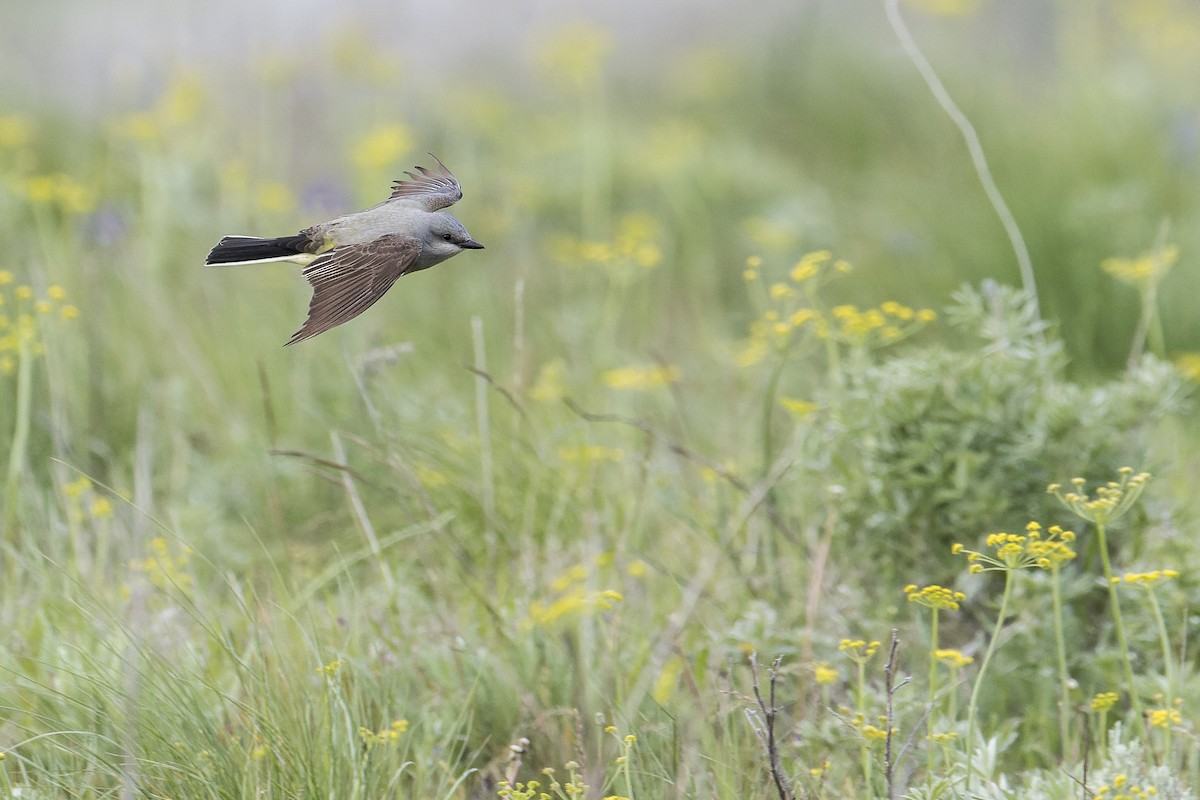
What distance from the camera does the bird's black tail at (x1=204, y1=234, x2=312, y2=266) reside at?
163 cm

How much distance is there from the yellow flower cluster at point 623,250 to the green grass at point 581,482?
4 centimetres

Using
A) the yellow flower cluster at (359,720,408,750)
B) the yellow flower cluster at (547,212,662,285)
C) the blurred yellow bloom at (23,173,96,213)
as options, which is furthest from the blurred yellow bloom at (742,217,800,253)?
the yellow flower cluster at (359,720,408,750)

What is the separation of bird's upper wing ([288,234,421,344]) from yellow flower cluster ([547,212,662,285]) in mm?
1753

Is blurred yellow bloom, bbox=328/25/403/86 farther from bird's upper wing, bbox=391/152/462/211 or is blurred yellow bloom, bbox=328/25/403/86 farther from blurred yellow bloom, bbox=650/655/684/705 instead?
bird's upper wing, bbox=391/152/462/211

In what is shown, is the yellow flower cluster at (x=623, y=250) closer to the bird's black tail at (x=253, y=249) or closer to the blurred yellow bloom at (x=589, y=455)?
the blurred yellow bloom at (x=589, y=455)

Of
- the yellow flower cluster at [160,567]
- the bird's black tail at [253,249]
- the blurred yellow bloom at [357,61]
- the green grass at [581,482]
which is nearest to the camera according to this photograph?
the bird's black tail at [253,249]

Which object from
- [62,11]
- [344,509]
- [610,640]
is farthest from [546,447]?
[62,11]

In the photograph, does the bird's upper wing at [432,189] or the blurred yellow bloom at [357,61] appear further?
the blurred yellow bloom at [357,61]

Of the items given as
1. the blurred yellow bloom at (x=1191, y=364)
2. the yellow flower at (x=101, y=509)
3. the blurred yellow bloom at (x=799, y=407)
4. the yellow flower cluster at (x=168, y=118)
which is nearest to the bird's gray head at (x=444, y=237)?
the blurred yellow bloom at (x=799, y=407)

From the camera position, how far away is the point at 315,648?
2223 mm

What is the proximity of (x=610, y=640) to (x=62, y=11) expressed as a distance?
6.69m

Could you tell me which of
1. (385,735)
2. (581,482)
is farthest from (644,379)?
(385,735)

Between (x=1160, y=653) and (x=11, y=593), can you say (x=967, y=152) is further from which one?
(x=11, y=593)

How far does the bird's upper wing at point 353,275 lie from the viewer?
4.83ft
